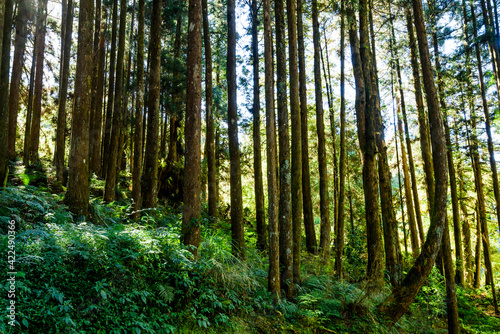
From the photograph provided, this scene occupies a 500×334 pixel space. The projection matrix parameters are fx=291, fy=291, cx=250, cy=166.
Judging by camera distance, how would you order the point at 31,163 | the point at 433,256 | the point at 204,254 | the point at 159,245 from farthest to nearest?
the point at 31,163 → the point at 433,256 → the point at 204,254 → the point at 159,245

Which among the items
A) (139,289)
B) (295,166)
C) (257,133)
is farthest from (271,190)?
(257,133)

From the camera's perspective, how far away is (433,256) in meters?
6.79

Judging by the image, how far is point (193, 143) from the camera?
234 inches

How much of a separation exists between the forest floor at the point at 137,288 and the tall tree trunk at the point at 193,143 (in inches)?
14.1

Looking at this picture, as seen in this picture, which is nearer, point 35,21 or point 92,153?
point 92,153

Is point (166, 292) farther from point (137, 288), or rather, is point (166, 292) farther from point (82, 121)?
point (82, 121)

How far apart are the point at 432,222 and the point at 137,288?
6.80 m

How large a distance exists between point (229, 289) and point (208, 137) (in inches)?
243

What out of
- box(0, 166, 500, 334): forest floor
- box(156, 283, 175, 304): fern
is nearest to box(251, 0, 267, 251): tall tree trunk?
box(0, 166, 500, 334): forest floor

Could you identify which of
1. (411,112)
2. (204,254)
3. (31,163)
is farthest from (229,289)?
(411,112)

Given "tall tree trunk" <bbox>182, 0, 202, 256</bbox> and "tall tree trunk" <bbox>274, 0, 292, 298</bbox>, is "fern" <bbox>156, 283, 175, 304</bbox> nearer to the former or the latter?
"tall tree trunk" <bbox>182, 0, 202, 256</bbox>

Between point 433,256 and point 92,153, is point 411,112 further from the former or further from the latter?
point 92,153

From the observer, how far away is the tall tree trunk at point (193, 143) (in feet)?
19.3

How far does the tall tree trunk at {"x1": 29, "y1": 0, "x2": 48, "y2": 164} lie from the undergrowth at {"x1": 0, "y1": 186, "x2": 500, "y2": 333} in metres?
10.7
